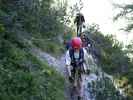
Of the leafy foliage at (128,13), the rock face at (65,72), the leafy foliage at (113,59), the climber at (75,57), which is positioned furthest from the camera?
the leafy foliage at (113,59)

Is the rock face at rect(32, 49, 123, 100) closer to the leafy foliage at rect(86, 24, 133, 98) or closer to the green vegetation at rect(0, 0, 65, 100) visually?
the green vegetation at rect(0, 0, 65, 100)

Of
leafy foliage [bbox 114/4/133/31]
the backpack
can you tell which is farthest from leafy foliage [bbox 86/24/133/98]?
the backpack

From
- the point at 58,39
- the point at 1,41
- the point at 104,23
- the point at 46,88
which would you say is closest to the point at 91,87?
A: the point at 46,88

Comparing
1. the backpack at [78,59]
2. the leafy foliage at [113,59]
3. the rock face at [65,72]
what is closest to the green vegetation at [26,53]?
the rock face at [65,72]

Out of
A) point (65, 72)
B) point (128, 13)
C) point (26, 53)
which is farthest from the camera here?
point (128, 13)

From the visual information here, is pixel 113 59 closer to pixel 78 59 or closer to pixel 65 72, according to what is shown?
pixel 65 72

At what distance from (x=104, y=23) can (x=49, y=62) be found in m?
20.7

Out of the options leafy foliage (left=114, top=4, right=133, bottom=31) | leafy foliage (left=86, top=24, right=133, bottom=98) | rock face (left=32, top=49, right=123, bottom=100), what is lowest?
leafy foliage (left=86, top=24, right=133, bottom=98)

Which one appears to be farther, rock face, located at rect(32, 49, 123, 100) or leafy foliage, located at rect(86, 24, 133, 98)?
leafy foliage, located at rect(86, 24, 133, 98)

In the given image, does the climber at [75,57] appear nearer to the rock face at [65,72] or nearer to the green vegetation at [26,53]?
the green vegetation at [26,53]

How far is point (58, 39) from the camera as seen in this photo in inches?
706

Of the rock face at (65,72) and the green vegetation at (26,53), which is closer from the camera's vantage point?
the green vegetation at (26,53)

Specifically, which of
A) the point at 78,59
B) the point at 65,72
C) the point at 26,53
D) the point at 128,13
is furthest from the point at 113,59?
the point at 26,53

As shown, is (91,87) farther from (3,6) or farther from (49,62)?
(3,6)
